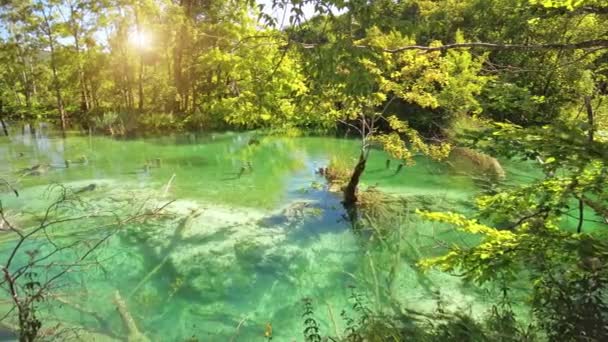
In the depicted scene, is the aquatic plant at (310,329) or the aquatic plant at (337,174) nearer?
the aquatic plant at (310,329)

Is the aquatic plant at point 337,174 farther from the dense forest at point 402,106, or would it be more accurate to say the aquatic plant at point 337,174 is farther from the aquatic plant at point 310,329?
the aquatic plant at point 310,329

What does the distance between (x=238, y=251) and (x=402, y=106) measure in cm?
1312

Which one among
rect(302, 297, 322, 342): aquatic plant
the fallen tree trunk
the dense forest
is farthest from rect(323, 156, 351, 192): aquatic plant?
the fallen tree trunk

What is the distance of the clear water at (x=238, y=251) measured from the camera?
15.2ft

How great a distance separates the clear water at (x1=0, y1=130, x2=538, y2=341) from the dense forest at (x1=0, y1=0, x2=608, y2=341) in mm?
214

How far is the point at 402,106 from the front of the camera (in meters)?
17.7

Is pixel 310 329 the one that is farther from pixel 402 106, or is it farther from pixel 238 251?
pixel 402 106

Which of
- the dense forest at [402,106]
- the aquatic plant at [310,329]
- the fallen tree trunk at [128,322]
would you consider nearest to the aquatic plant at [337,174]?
the dense forest at [402,106]

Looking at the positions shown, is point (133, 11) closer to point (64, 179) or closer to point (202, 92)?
point (202, 92)

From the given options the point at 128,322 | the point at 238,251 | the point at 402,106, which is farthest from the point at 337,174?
the point at 402,106

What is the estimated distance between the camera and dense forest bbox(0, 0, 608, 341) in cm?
246

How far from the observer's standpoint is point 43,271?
16.9ft

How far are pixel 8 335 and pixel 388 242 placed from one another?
4.97 metres

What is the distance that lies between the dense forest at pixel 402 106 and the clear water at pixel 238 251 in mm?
214
